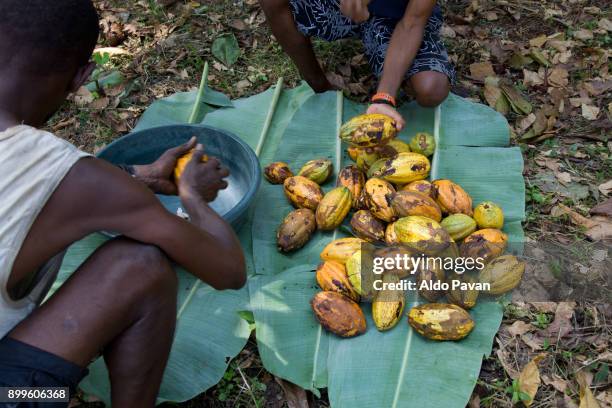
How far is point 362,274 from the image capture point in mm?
2391

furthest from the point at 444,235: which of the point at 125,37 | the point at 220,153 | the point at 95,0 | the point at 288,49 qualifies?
the point at 95,0

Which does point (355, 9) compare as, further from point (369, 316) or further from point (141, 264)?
point (141, 264)

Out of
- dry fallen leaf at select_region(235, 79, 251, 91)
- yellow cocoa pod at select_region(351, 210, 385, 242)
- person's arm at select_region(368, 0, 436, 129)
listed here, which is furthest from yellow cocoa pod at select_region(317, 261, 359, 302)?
dry fallen leaf at select_region(235, 79, 251, 91)

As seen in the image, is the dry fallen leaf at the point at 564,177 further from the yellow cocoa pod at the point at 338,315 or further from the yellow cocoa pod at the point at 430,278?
the yellow cocoa pod at the point at 338,315

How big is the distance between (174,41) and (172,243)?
119 inches

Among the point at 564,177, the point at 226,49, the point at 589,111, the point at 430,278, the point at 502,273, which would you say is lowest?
the point at 589,111

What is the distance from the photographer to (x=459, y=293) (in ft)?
7.84

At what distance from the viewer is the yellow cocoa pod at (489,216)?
2629 millimetres

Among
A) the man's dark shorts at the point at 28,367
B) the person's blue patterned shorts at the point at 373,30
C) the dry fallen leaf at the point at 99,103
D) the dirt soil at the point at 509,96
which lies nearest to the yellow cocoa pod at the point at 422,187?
the dirt soil at the point at 509,96

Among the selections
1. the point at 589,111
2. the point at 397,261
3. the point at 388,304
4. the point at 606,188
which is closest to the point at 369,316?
the point at 388,304

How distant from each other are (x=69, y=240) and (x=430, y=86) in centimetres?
223

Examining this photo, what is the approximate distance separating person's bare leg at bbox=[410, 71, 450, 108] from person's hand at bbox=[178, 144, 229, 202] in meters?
1.44

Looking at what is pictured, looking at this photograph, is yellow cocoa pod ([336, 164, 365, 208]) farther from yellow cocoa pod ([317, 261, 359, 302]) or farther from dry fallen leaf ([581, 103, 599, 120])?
dry fallen leaf ([581, 103, 599, 120])

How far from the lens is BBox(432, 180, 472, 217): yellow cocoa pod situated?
269cm
